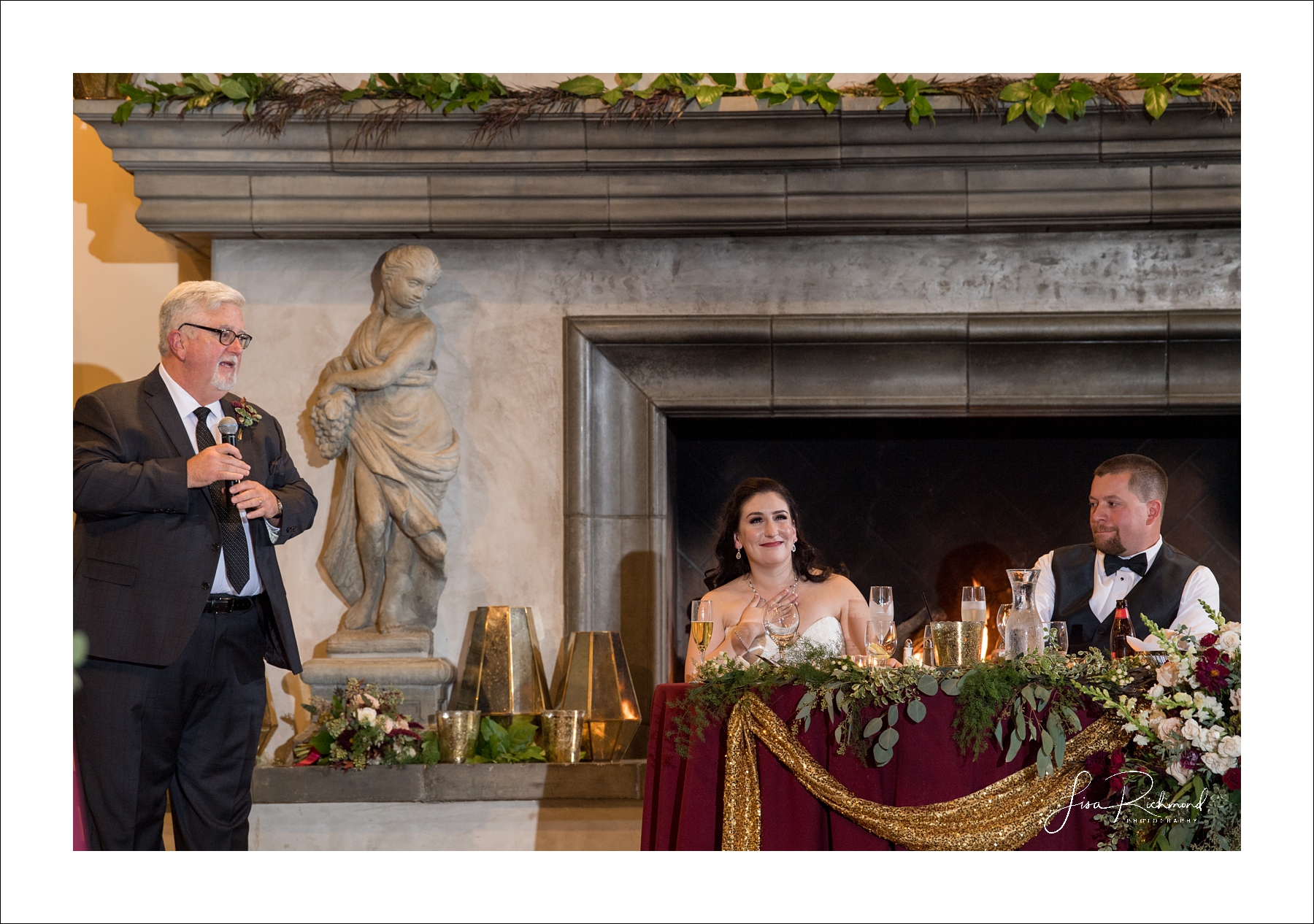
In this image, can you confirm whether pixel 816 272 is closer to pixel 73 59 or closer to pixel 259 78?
pixel 259 78

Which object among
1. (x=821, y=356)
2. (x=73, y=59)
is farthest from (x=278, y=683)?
(x=73, y=59)

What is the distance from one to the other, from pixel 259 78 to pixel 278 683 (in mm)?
2185

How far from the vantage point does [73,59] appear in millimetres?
2523

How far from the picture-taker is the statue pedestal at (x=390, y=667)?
4410 millimetres

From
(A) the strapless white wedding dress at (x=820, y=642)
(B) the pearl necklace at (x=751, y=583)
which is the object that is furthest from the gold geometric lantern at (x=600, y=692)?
(A) the strapless white wedding dress at (x=820, y=642)

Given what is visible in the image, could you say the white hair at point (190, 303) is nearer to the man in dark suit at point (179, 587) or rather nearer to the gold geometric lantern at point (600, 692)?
the man in dark suit at point (179, 587)

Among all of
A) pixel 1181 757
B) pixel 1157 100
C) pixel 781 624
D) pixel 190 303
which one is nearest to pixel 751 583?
pixel 781 624

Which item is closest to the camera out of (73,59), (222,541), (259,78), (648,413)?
(73,59)

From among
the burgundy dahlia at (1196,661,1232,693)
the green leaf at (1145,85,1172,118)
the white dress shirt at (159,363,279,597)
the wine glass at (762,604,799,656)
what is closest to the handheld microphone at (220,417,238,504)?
the white dress shirt at (159,363,279,597)

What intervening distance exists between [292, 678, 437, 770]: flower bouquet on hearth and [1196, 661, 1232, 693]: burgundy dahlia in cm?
271

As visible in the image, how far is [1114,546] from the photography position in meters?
4.06

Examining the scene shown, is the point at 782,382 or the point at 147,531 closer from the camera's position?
the point at 147,531

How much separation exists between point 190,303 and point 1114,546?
288cm

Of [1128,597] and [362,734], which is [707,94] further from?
[362,734]
